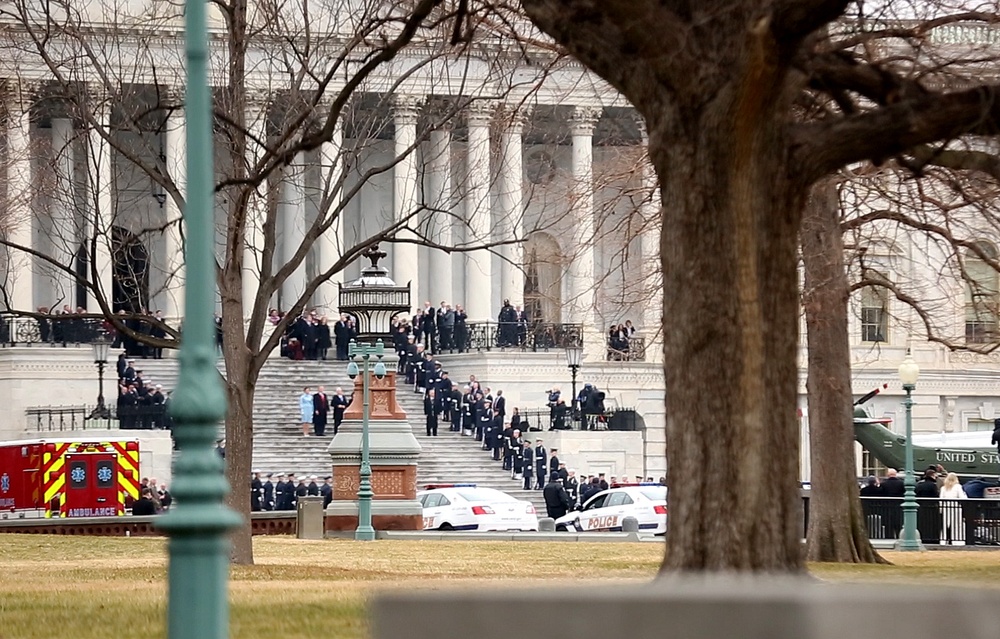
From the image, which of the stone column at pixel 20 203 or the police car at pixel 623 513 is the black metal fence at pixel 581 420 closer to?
the police car at pixel 623 513

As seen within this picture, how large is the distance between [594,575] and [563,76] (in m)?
57.1

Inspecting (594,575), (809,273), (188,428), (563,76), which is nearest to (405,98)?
(563,76)

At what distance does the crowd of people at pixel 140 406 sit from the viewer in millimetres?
60031

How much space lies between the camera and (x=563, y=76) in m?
80.5

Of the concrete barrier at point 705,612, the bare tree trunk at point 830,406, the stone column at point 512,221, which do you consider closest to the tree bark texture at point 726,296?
the concrete barrier at point 705,612

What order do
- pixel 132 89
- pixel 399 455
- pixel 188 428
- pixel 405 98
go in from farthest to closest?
1. pixel 405 98
2. pixel 399 455
3. pixel 132 89
4. pixel 188 428

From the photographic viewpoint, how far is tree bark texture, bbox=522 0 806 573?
14195 mm

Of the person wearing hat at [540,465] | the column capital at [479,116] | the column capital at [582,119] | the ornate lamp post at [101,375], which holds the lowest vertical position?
the person wearing hat at [540,465]

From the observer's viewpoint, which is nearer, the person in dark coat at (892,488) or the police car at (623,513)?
the person in dark coat at (892,488)

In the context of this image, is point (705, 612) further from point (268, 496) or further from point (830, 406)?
point (268, 496)

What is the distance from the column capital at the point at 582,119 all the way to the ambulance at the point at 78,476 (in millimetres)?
35735

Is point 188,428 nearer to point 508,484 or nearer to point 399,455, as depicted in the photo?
point 399,455

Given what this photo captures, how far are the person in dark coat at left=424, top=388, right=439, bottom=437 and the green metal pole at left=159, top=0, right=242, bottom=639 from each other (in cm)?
5261

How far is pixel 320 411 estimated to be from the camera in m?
61.6
